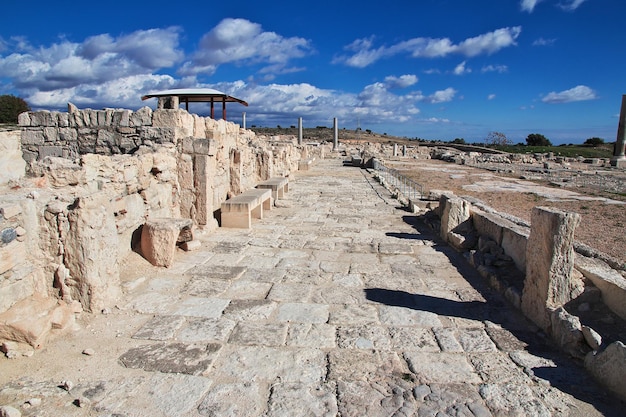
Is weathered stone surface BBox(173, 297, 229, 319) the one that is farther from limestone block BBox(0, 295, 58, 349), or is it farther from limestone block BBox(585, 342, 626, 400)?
limestone block BBox(585, 342, 626, 400)

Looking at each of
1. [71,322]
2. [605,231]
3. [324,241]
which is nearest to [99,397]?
[71,322]

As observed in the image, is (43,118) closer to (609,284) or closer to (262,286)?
(262,286)

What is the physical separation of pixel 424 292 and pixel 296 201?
6974 mm

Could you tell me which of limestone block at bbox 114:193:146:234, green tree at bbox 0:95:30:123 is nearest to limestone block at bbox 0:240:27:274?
limestone block at bbox 114:193:146:234

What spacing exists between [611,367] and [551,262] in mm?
1133

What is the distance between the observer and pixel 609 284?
3994 mm

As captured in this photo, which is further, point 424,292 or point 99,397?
point 424,292

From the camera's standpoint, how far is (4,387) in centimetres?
276

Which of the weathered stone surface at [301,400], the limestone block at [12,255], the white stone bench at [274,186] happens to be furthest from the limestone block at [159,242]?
the white stone bench at [274,186]

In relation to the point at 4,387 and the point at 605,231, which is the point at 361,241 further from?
the point at 605,231

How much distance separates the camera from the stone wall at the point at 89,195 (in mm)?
3498

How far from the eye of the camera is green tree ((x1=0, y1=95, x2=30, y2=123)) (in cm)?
2155

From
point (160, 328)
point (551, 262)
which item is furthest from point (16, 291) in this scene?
point (551, 262)

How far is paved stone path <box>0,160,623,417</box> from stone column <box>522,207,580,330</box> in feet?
0.92
